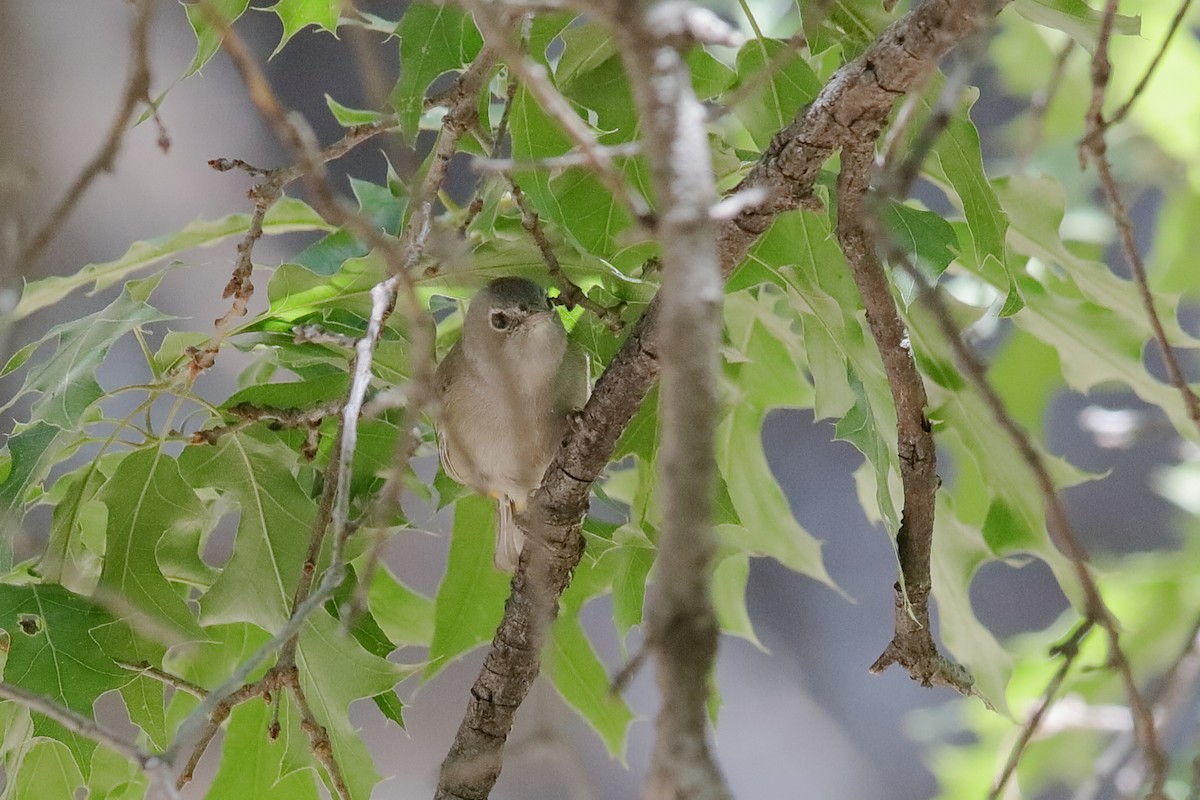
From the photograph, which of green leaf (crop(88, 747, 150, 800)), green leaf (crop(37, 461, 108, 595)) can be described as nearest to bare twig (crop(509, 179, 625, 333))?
green leaf (crop(37, 461, 108, 595))

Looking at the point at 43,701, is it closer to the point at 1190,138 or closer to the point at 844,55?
the point at 844,55

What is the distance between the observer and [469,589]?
160 centimetres

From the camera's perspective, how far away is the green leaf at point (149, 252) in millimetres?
1513

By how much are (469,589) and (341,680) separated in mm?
281

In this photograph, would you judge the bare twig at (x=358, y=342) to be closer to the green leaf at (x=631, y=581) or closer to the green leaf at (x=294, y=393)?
the green leaf at (x=294, y=393)

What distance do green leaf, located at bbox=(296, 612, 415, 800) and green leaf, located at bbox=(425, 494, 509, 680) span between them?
0.19m

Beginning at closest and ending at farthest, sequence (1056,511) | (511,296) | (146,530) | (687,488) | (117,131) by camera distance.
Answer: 1. (687,488)
2. (1056,511)
3. (117,131)
4. (146,530)
5. (511,296)

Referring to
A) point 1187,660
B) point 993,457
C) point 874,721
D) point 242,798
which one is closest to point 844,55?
point 993,457

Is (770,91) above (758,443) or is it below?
above

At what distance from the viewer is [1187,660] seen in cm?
81

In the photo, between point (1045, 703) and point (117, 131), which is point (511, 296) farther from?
point (1045, 703)

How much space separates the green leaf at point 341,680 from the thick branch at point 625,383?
111mm

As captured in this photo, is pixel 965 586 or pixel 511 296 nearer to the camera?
pixel 965 586

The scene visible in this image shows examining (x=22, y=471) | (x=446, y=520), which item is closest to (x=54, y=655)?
(x=22, y=471)
